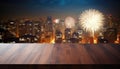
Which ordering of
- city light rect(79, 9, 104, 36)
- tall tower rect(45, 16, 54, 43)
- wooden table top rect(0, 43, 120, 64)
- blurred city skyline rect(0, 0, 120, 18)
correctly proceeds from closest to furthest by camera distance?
1. wooden table top rect(0, 43, 120, 64)
2. blurred city skyline rect(0, 0, 120, 18)
3. city light rect(79, 9, 104, 36)
4. tall tower rect(45, 16, 54, 43)

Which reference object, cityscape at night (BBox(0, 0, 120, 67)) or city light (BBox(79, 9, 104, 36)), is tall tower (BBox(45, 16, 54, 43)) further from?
city light (BBox(79, 9, 104, 36))


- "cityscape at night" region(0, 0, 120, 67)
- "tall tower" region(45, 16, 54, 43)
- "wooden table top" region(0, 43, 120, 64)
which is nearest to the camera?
"wooden table top" region(0, 43, 120, 64)

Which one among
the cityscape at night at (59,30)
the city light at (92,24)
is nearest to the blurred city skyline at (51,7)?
the cityscape at night at (59,30)

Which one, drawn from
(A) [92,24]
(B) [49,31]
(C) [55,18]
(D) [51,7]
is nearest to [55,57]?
(D) [51,7]

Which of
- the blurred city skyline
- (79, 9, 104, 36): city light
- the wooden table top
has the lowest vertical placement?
the wooden table top

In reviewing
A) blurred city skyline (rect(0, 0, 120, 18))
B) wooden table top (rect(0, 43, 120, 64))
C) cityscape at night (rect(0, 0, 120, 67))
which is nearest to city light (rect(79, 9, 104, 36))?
cityscape at night (rect(0, 0, 120, 67))

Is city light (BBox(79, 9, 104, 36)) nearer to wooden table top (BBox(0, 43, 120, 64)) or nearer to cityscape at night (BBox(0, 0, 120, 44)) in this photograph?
cityscape at night (BBox(0, 0, 120, 44))

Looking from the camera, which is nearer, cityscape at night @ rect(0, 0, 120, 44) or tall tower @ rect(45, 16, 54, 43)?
cityscape at night @ rect(0, 0, 120, 44)

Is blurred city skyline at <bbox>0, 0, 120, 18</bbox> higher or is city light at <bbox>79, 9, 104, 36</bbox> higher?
blurred city skyline at <bbox>0, 0, 120, 18</bbox>

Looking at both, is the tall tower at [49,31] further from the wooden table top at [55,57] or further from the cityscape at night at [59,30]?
the wooden table top at [55,57]
